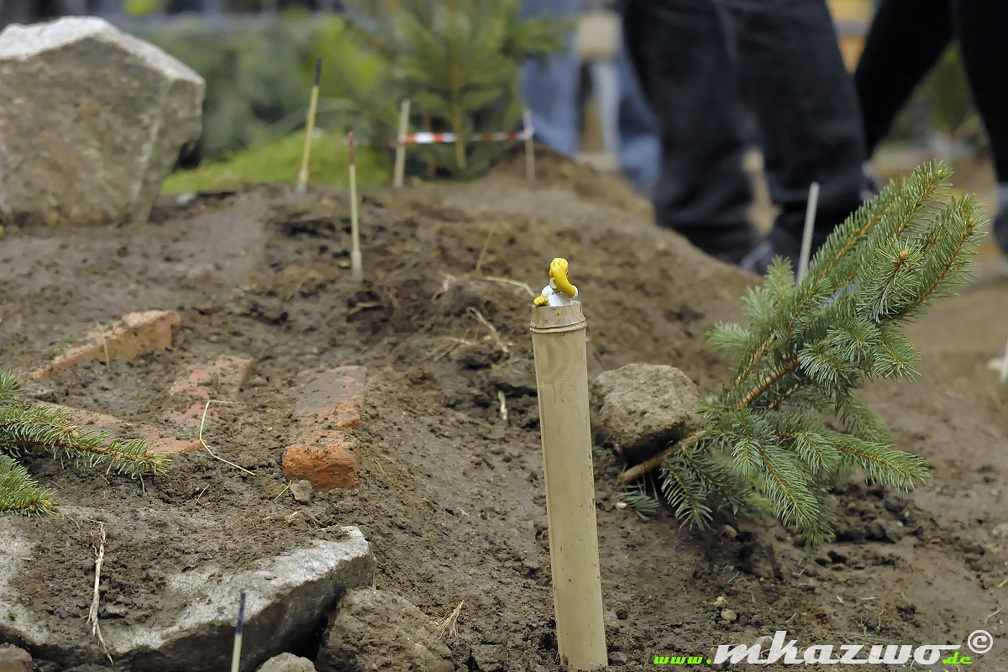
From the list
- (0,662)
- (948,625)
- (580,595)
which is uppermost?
(580,595)

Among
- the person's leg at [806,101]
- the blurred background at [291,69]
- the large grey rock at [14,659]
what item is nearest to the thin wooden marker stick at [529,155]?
the blurred background at [291,69]

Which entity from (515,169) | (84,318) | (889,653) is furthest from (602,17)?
(889,653)

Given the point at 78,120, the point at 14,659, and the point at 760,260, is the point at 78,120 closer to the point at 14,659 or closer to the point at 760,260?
the point at 14,659

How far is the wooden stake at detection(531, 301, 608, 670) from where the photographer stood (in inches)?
62.9

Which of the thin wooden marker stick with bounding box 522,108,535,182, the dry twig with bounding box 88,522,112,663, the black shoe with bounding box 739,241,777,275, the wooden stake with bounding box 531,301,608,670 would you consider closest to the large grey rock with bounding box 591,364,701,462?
the wooden stake with bounding box 531,301,608,670

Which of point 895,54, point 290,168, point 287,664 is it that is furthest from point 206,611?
point 895,54

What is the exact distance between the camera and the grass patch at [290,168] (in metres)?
4.22

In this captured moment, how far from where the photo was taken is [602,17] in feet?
29.1

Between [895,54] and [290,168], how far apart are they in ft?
9.12

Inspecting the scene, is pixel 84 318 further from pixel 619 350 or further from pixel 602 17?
pixel 602 17

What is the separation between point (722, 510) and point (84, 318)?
167 cm

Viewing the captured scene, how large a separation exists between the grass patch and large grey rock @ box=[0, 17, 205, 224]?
2.74 ft

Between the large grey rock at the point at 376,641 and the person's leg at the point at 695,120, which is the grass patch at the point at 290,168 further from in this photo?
the large grey rock at the point at 376,641

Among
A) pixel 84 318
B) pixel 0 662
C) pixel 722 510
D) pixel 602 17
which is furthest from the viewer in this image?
pixel 602 17
